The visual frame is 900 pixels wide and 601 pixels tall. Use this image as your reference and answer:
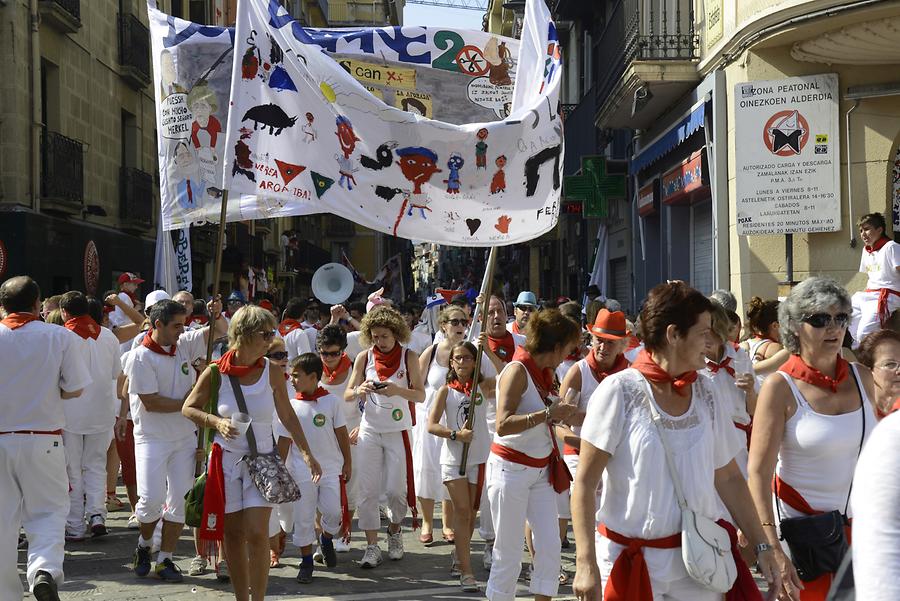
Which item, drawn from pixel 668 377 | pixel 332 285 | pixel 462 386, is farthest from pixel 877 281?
pixel 332 285

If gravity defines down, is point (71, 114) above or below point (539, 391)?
above

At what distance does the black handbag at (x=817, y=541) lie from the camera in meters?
4.08

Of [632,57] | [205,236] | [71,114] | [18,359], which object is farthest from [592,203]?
[18,359]

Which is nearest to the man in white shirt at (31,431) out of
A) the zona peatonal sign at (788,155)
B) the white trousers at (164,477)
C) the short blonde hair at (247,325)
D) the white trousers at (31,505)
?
the white trousers at (31,505)

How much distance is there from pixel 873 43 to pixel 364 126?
6436 millimetres

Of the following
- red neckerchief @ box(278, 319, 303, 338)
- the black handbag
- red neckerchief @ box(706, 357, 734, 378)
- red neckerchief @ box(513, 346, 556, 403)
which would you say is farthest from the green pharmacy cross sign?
the black handbag

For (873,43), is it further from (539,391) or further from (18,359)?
(18,359)

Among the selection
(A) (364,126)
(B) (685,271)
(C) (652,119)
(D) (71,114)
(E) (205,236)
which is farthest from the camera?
(E) (205,236)

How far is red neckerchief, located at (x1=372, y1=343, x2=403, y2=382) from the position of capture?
845 cm

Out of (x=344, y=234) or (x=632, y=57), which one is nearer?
(x=632, y=57)

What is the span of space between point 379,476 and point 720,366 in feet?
9.68

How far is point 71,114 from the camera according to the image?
65.9ft

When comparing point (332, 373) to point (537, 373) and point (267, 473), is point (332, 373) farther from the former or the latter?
point (537, 373)

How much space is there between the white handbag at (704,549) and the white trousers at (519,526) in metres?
2.32
